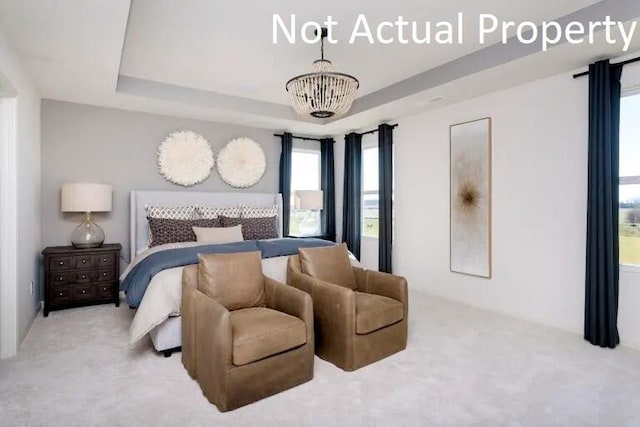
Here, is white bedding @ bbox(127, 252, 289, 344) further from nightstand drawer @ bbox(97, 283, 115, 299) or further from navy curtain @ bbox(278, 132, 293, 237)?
navy curtain @ bbox(278, 132, 293, 237)

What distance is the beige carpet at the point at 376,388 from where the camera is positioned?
2012 mm

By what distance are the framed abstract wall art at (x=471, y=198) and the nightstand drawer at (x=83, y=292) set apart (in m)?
4.22

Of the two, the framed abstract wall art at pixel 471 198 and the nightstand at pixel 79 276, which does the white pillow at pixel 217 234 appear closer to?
the nightstand at pixel 79 276

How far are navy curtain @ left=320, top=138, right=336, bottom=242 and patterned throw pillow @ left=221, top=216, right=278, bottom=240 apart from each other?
1447 millimetres

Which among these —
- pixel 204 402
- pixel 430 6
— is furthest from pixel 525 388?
pixel 430 6

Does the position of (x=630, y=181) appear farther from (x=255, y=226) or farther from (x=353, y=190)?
(x=255, y=226)

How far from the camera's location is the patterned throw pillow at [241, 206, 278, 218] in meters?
5.21

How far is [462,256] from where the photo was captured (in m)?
4.39

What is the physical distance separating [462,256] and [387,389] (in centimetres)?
249

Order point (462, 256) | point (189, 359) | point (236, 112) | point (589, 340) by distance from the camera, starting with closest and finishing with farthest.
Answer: point (189, 359), point (589, 340), point (462, 256), point (236, 112)

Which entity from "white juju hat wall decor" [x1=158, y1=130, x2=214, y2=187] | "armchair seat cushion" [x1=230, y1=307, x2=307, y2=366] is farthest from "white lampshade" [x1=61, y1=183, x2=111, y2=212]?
"armchair seat cushion" [x1=230, y1=307, x2=307, y2=366]

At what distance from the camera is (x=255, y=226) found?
16.2ft

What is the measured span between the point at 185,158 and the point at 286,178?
1563 millimetres

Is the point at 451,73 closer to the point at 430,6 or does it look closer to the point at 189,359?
the point at 430,6
